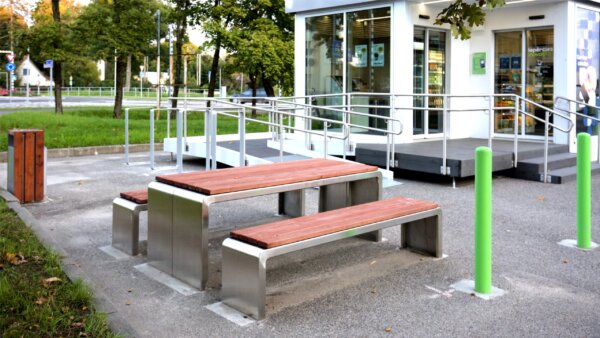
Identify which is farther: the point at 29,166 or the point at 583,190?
the point at 29,166

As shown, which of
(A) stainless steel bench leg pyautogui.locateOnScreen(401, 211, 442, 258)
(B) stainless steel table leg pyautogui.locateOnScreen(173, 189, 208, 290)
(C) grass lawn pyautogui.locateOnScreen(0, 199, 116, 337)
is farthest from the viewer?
(A) stainless steel bench leg pyautogui.locateOnScreen(401, 211, 442, 258)

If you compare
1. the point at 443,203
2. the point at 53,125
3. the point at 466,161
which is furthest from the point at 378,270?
the point at 53,125

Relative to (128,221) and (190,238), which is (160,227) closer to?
(190,238)

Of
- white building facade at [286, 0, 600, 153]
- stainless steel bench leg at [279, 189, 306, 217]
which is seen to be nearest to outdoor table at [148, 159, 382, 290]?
stainless steel bench leg at [279, 189, 306, 217]

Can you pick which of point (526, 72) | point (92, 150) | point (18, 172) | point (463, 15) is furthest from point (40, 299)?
point (526, 72)

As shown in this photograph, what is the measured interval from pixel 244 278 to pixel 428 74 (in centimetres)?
1018

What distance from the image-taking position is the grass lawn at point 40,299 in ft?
13.3

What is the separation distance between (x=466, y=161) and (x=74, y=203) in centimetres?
575

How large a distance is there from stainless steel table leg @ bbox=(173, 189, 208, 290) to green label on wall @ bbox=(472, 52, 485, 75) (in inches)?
411

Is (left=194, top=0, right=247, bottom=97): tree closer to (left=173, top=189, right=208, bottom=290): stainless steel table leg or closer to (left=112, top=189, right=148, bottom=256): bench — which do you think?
(left=112, top=189, right=148, bottom=256): bench

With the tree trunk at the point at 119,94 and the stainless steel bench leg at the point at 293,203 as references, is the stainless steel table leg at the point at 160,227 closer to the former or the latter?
the stainless steel bench leg at the point at 293,203

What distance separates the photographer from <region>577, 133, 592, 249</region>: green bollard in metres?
6.26

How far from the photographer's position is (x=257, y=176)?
5.86 meters

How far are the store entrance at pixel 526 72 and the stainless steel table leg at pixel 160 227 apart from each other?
32.5 feet
